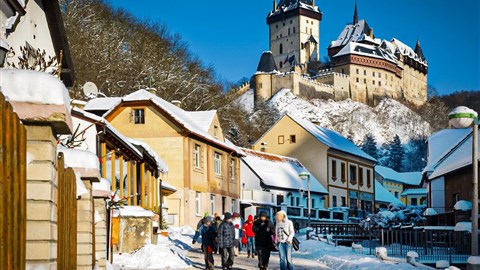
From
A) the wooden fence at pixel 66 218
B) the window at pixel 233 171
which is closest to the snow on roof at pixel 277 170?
the window at pixel 233 171

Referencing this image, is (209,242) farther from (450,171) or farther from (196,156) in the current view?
(196,156)

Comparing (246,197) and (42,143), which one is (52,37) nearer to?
(42,143)

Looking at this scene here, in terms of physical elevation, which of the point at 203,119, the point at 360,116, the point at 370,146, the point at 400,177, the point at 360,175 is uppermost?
the point at 360,116

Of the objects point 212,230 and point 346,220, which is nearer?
point 212,230

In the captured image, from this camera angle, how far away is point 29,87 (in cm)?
629

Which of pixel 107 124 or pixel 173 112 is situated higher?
pixel 173 112

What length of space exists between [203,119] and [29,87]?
121 ft

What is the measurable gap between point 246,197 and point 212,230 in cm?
2732

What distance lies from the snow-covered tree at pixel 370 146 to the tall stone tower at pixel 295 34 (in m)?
41.5

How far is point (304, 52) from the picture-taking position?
189 meters

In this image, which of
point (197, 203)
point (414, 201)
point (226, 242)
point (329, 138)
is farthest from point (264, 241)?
point (414, 201)

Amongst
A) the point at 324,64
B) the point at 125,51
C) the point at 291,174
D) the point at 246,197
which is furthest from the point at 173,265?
the point at 324,64

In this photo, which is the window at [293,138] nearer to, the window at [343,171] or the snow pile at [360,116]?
the window at [343,171]

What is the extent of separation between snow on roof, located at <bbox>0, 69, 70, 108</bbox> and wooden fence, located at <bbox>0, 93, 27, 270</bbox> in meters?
1.03
